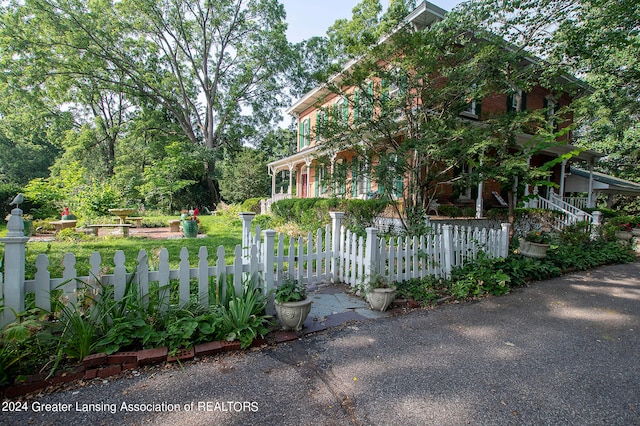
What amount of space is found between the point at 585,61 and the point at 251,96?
23.9 meters

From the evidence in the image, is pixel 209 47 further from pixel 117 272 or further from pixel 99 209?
Answer: pixel 117 272

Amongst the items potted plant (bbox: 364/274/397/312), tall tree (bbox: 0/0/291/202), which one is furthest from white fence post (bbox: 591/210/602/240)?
tall tree (bbox: 0/0/291/202)

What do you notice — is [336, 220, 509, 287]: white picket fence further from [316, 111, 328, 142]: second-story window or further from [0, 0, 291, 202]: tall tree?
[0, 0, 291, 202]: tall tree

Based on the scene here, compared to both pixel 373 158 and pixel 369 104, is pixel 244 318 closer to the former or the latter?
pixel 373 158

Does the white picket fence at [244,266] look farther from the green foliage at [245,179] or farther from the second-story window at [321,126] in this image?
the green foliage at [245,179]

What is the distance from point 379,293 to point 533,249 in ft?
14.6

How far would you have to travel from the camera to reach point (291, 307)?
10.1 feet

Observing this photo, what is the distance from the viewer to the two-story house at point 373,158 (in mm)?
6148

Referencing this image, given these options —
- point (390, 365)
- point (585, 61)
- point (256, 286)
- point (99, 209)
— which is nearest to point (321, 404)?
point (390, 365)

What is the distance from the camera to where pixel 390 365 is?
2629mm

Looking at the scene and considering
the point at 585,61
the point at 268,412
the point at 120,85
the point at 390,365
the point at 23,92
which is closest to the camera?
the point at 268,412

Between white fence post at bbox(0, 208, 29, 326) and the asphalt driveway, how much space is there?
786 mm

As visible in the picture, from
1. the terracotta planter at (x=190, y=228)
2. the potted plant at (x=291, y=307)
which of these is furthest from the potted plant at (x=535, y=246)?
the terracotta planter at (x=190, y=228)

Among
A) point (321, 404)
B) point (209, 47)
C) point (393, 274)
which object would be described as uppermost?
point (209, 47)
